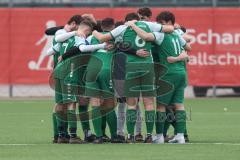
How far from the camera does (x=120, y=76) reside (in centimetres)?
1664

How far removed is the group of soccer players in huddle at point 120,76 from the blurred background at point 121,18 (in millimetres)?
12156

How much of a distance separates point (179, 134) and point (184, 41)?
1.55 metres

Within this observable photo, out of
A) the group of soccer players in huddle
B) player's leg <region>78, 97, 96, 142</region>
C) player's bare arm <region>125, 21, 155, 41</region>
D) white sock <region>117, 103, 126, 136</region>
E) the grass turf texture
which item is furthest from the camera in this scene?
player's leg <region>78, 97, 96, 142</region>

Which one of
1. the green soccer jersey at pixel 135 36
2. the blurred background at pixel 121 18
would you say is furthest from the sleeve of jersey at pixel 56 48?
the blurred background at pixel 121 18

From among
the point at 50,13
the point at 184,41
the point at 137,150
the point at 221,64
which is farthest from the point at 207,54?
the point at 137,150

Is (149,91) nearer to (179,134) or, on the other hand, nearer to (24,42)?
(179,134)

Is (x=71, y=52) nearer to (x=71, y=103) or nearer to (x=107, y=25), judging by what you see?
(x=107, y=25)

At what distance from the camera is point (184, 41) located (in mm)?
16594

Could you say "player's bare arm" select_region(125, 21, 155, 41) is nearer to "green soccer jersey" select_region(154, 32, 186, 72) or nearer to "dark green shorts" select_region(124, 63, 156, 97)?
"green soccer jersey" select_region(154, 32, 186, 72)

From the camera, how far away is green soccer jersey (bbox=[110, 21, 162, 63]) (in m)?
16.0

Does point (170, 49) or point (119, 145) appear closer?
point (119, 145)

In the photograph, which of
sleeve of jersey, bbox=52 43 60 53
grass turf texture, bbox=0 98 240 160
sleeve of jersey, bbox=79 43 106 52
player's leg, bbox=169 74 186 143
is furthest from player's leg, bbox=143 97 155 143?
sleeve of jersey, bbox=52 43 60 53

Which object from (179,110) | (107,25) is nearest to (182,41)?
(179,110)

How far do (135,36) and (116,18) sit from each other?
1303cm
